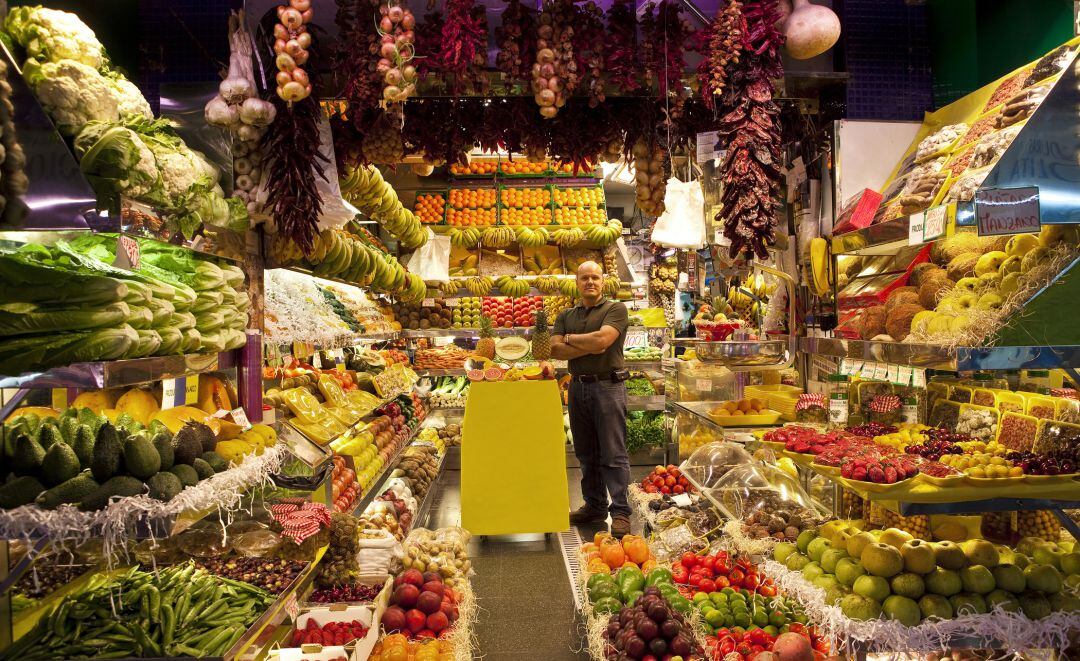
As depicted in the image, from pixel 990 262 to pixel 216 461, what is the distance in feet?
11.0

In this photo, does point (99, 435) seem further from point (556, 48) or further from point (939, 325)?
point (939, 325)

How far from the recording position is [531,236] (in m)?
8.99

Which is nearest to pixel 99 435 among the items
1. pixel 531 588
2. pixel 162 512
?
pixel 162 512

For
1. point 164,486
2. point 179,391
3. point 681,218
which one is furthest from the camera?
point 681,218

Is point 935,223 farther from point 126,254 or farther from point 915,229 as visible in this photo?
point 126,254

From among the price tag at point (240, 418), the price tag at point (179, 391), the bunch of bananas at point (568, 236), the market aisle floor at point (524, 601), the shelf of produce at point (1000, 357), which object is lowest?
the market aisle floor at point (524, 601)

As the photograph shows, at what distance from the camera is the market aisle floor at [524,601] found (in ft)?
12.5

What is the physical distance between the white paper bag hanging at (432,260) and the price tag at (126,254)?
602cm

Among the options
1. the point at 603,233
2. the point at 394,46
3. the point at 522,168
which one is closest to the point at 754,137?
the point at 394,46

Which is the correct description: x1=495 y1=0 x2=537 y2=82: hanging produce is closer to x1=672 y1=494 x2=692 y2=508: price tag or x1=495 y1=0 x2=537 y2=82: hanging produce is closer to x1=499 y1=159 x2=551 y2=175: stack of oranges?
x1=672 y1=494 x2=692 y2=508: price tag

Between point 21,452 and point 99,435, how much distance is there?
8.4 inches

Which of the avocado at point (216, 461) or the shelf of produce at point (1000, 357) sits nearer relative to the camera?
the shelf of produce at point (1000, 357)

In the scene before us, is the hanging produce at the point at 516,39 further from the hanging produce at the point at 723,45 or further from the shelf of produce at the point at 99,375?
the shelf of produce at the point at 99,375

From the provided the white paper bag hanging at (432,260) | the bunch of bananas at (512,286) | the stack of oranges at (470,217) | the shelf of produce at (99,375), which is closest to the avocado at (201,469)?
the shelf of produce at (99,375)
